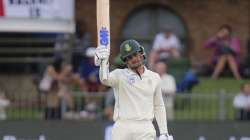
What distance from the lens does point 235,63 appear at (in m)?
18.9

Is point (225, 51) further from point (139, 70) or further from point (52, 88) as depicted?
point (139, 70)

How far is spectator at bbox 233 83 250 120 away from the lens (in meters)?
15.6

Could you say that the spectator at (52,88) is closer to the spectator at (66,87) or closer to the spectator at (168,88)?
the spectator at (66,87)

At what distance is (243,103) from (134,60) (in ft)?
18.8

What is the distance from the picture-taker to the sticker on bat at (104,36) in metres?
10.1

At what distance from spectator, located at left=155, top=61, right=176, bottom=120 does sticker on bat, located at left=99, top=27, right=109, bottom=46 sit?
543 cm

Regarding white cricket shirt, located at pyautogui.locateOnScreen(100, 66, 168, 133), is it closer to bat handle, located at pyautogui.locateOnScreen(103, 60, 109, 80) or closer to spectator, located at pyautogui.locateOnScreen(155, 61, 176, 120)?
bat handle, located at pyautogui.locateOnScreen(103, 60, 109, 80)

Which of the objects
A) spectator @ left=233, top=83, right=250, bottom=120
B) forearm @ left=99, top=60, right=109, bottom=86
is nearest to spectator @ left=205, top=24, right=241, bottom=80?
spectator @ left=233, top=83, right=250, bottom=120

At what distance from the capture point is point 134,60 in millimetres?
10219

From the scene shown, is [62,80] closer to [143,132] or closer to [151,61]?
[151,61]

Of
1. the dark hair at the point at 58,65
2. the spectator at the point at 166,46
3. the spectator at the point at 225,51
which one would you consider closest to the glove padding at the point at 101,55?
the dark hair at the point at 58,65

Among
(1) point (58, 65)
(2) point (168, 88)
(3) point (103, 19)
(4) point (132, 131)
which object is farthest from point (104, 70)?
(1) point (58, 65)

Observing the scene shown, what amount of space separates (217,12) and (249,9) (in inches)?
29.5

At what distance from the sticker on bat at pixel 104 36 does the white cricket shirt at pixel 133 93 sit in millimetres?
356
